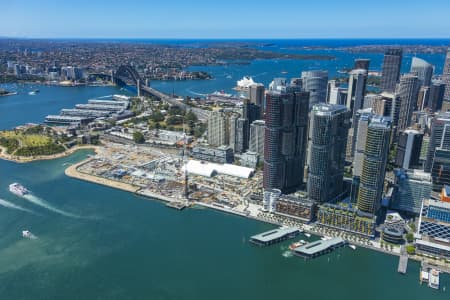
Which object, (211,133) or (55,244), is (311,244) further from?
(211,133)

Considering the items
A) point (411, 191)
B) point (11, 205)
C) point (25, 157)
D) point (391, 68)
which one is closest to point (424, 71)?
point (391, 68)

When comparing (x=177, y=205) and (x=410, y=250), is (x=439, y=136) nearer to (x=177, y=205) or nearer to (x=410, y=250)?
(x=410, y=250)

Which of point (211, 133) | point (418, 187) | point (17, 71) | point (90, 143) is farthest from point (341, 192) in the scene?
point (17, 71)

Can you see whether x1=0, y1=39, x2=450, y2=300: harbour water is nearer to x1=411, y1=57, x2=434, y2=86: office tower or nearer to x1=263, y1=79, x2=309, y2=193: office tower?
x1=263, y1=79, x2=309, y2=193: office tower

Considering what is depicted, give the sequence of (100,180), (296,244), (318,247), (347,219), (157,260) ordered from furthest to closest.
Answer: (100,180) < (347,219) < (296,244) < (318,247) < (157,260)

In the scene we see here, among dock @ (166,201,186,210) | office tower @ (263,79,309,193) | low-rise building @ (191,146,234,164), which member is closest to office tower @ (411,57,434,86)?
office tower @ (263,79,309,193)

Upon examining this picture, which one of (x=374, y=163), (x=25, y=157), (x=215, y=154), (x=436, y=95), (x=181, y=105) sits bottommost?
(x=25, y=157)

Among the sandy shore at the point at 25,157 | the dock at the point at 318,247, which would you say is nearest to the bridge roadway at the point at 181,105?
the sandy shore at the point at 25,157
